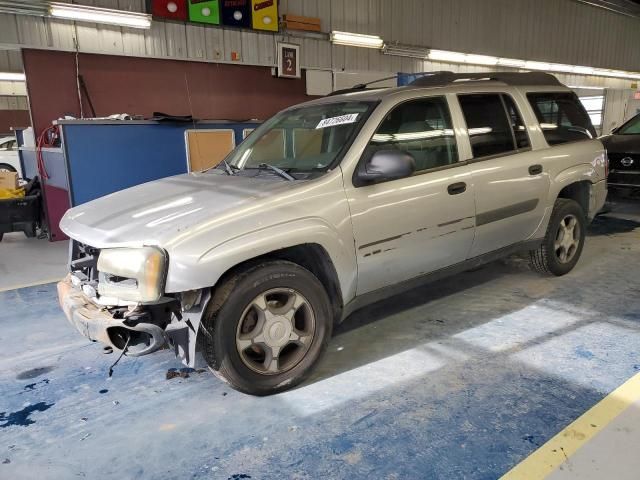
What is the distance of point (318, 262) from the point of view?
2.63 m

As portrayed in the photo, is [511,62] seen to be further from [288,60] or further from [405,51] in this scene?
[288,60]

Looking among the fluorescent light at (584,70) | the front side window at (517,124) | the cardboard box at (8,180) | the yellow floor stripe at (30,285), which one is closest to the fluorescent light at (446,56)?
the fluorescent light at (584,70)

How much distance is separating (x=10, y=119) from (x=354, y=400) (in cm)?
1965

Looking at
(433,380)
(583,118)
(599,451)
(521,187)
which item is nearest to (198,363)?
(433,380)

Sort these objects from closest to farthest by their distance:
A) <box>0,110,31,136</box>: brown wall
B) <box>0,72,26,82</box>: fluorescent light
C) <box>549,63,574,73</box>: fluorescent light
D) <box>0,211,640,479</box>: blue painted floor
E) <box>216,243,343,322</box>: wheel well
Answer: <box>0,211,640,479</box>: blue painted floor < <box>216,243,343,322</box>: wheel well < <box>0,72,26,82</box>: fluorescent light < <box>549,63,574,73</box>: fluorescent light < <box>0,110,31,136</box>: brown wall

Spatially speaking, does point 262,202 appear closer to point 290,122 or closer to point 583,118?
point 290,122

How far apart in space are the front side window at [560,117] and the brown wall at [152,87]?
21.8ft

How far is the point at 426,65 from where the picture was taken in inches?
475

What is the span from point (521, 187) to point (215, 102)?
7.00 m

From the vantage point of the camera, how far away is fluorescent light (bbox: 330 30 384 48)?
399 inches

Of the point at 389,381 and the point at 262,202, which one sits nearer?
the point at 262,202

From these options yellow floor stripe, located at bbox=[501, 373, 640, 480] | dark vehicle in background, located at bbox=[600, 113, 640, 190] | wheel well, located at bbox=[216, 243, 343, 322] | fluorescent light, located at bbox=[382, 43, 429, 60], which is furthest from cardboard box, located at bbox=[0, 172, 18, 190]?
fluorescent light, located at bbox=[382, 43, 429, 60]

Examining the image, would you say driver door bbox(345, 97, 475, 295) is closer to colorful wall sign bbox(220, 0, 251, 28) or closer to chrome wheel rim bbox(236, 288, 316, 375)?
chrome wheel rim bbox(236, 288, 316, 375)

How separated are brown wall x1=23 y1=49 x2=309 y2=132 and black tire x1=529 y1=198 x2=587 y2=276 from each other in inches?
272
